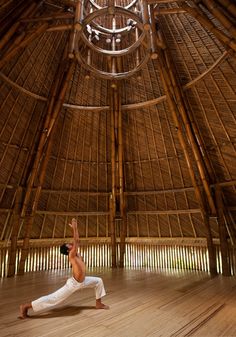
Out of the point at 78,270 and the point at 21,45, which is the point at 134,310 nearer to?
the point at 78,270

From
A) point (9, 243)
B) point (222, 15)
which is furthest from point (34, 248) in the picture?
point (222, 15)

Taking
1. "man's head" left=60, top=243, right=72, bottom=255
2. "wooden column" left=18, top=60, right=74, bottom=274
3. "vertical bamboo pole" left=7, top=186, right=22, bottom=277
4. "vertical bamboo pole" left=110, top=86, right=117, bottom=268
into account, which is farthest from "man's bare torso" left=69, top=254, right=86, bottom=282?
"vertical bamboo pole" left=110, top=86, right=117, bottom=268

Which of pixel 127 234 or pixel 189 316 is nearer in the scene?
pixel 189 316

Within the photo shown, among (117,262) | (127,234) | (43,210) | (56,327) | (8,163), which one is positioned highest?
(8,163)

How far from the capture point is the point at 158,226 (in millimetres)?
11758

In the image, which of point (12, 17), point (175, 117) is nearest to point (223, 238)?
point (175, 117)

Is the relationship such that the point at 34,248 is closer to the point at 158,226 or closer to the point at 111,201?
the point at 111,201

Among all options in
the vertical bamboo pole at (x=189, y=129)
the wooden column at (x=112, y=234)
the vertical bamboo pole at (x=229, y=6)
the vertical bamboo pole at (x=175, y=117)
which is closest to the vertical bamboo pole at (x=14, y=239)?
the wooden column at (x=112, y=234)

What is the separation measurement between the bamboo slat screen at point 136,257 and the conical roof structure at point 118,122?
1.48 ft

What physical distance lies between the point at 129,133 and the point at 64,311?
7476 millimetres

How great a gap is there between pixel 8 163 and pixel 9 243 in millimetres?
3222

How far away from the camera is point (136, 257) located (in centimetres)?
1179

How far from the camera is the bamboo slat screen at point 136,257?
10.3 metres

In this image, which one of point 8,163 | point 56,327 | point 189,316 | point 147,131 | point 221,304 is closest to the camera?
point 56,327
